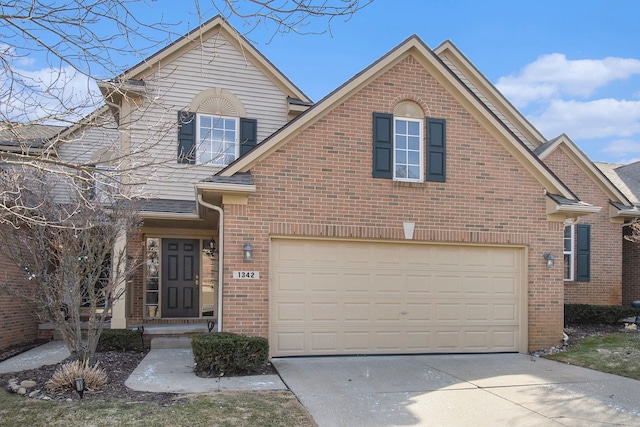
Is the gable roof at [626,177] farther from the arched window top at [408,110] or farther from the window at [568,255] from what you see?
the arched window top at [408,110]

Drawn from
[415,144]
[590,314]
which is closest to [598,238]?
[590,314]

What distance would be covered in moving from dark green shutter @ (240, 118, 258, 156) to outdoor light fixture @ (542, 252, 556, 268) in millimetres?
7611

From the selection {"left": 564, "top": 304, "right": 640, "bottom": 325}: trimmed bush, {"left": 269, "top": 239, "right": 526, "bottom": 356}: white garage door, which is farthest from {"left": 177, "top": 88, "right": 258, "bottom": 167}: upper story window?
{"left": 564, "top": 304, "right": 640, "bottom": 325}: trimmed bush

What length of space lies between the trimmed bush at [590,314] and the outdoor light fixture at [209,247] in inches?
397

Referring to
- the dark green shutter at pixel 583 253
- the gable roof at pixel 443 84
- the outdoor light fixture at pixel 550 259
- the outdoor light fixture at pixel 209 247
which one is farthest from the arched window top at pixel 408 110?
the dark green shutter at pixel 583 253

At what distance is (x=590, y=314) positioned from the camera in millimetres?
15539

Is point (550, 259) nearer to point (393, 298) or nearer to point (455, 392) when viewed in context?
point (393, 298)

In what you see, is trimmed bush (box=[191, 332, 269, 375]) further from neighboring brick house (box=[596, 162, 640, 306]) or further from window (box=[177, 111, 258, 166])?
neighboring brick house (box=[596, 162, 640, 306])

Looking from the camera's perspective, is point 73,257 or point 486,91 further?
point 486,91

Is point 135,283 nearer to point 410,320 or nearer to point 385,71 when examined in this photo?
point 410,320

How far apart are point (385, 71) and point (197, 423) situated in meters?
7.61

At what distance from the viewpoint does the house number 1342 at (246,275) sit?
987 centimetres

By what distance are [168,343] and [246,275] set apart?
11.7 feet

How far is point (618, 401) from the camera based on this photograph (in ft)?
24.6
